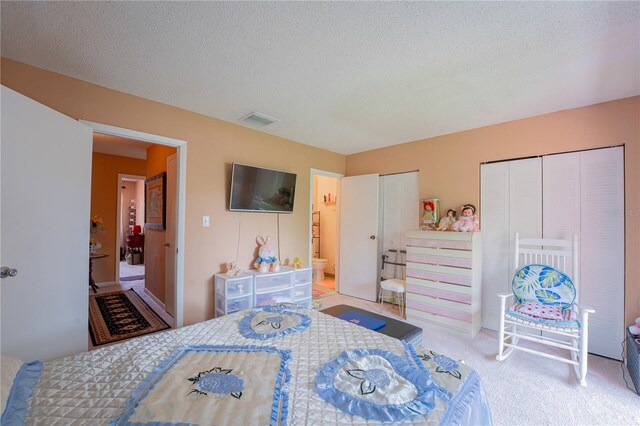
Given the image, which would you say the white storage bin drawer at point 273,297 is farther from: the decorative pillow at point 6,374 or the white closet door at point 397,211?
the decorative pillow at point 6,374

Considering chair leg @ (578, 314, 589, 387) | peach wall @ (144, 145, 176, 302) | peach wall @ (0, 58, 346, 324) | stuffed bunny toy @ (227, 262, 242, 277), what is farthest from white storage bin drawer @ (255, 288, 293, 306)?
chair leg @ (578, 314, 589, 387)

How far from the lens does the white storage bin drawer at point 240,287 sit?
3.00m

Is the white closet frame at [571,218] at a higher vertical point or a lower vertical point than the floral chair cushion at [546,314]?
higher

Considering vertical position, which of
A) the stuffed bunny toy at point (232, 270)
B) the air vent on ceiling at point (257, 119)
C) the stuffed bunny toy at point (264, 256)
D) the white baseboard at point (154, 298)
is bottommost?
the white baseboard at point (154, 298)

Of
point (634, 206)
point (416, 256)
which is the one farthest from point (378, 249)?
point (634, 206)

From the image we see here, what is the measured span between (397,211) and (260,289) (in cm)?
236

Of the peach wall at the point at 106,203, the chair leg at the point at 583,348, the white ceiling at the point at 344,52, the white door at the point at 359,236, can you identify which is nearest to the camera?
the white ceiling at the point at 344,52

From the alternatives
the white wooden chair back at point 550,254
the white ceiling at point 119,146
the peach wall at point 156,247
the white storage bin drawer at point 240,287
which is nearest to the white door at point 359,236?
the white wooden chair back at point 550,254

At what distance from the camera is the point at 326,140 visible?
13.2 feet

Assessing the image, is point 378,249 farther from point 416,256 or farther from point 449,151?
point 449,151

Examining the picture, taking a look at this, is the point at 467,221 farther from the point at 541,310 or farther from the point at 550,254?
the point at 541,310

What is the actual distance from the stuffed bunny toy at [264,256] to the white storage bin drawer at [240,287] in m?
0.26

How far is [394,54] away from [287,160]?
2.30m

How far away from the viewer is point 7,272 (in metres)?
1.63
